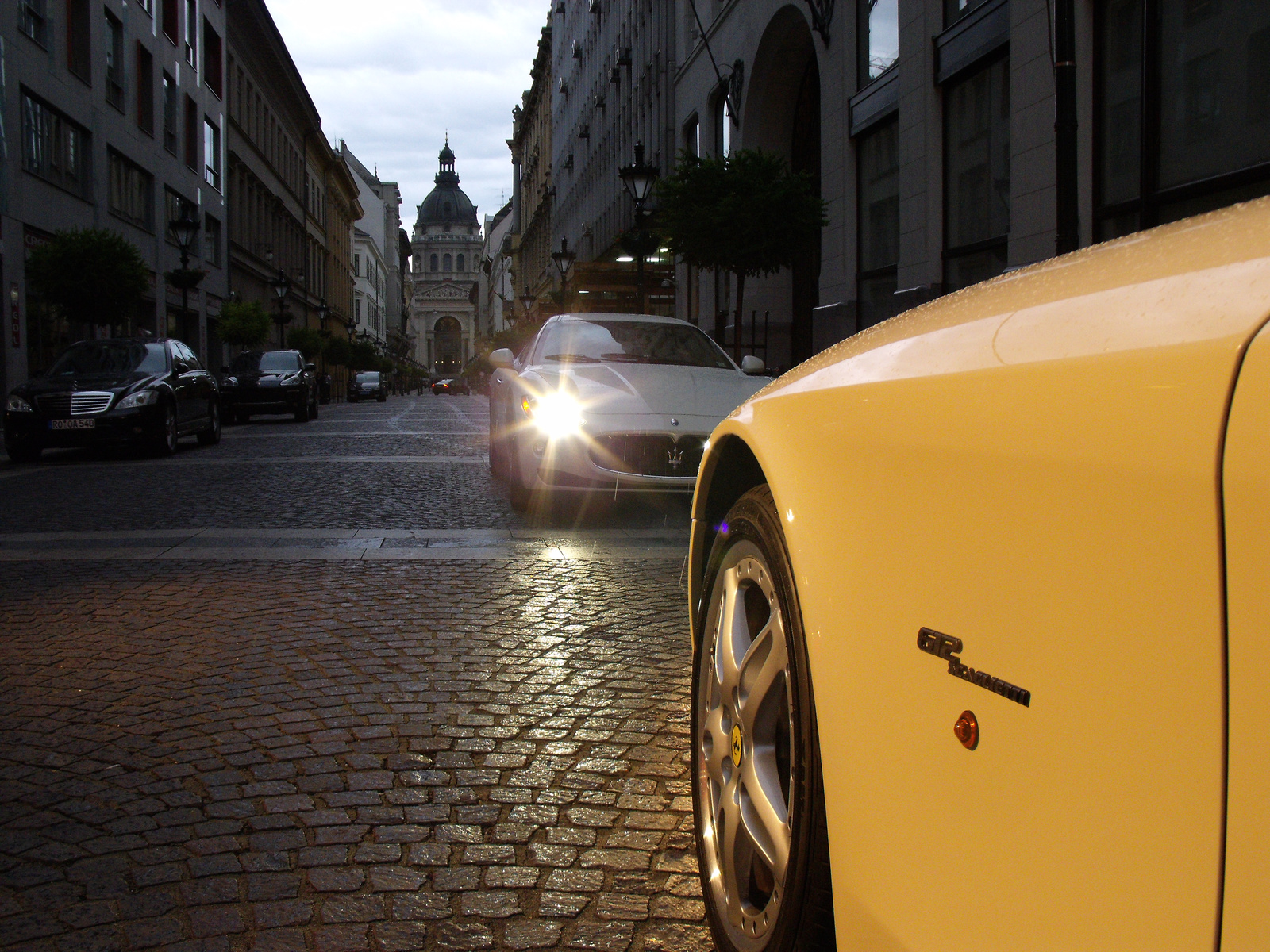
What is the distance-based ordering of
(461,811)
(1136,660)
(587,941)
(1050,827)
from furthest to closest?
(461,811), (587,941), (1050,827), (1136,660)

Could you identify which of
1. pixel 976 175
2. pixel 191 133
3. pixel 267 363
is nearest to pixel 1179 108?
pixel 976 175

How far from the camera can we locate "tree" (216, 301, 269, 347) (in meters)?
35.2

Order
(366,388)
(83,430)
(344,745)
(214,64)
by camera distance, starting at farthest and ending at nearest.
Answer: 1. (366,388)
2. (214,64)
3. (83,430)
4. (344,745)

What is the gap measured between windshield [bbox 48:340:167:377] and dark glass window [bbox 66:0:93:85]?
1354cm

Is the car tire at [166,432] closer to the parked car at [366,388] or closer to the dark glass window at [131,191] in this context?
the dark glass window at [131,191]

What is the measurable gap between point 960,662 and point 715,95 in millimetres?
28425

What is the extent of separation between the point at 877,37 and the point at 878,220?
9.18 ft

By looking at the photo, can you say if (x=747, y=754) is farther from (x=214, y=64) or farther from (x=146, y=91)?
(x=214, y=64)

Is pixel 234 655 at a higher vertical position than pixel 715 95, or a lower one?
lower

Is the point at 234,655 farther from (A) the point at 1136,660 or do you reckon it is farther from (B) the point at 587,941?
(A) the point at 1136,660

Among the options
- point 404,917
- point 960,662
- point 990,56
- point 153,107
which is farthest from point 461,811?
point 153,107

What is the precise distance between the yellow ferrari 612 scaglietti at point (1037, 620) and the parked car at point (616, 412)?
19.6 feet

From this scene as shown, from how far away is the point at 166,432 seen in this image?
49.7ft

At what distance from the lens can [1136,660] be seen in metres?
1.04
